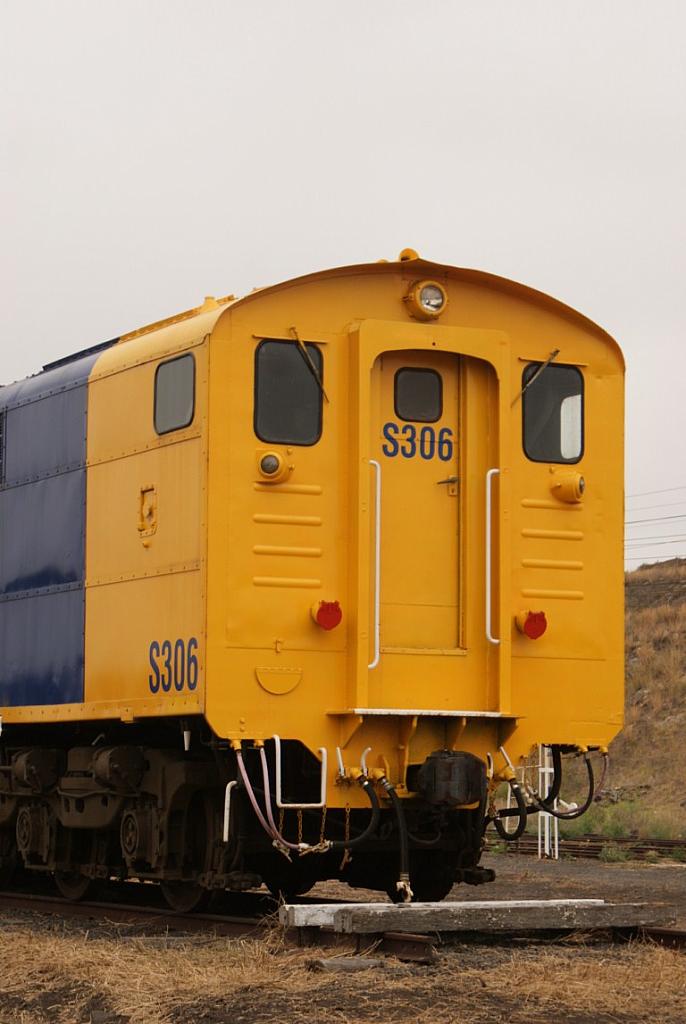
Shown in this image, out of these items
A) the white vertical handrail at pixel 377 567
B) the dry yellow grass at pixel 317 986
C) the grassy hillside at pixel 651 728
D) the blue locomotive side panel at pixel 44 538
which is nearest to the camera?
the dry yellow grass at pixel 317 986

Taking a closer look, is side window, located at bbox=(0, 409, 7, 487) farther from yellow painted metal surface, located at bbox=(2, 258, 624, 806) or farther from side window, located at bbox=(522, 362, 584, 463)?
side window, located at bbox=(522, 362, 584, 463)

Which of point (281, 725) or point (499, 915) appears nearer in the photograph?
point (499, 915)

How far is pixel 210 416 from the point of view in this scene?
11.6 metres

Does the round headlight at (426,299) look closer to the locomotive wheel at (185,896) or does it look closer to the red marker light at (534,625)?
the red marker light at (534,625)

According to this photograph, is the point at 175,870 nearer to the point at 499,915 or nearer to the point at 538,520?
the point at 499,915

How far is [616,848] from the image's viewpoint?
21.4 metres

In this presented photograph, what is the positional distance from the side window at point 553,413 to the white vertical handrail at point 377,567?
1.24 m

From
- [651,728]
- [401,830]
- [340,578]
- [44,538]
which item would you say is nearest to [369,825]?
[401,830]

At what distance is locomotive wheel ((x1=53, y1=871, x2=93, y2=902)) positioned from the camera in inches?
540

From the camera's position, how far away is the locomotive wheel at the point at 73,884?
45.0ft

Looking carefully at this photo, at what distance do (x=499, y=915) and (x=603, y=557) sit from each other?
9.89 ft

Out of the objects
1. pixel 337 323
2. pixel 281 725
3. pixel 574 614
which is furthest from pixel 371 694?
pixel 337 323

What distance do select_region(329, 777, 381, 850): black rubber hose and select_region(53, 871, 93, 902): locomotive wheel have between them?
299cm

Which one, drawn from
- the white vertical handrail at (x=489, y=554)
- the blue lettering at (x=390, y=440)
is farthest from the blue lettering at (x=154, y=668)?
the white vertical handrail at (x=489, y=554)
